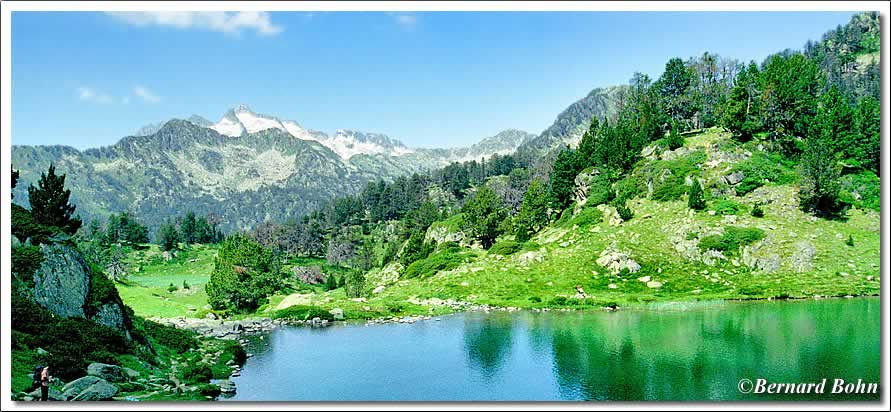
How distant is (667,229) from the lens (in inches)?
3265

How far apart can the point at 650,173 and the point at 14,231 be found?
8551 cm

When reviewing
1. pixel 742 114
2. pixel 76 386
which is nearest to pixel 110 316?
pixel 76 386

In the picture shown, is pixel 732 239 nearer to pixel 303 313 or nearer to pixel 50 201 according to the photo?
pixel 303 313

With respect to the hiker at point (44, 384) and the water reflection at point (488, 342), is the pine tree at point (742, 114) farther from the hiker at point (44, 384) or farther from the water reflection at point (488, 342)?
the hiker at point (44, 384)

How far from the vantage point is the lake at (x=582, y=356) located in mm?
34594

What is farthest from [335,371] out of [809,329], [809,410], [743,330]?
[809,329]

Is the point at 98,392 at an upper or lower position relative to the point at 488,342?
upper

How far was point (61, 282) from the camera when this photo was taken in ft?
127

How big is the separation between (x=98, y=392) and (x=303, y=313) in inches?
1533

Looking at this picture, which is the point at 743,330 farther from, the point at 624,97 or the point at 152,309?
the point at 624,97

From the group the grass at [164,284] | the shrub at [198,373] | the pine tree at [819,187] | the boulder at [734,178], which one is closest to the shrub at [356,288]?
the grass at [164,284]

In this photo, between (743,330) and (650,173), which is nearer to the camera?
(743,330)

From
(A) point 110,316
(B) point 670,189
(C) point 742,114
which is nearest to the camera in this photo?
(A) point 110,316

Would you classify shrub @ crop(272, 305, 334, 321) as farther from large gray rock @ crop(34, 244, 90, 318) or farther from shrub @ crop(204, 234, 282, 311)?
large gray rock @ crop(34, 244, 90, 318)
